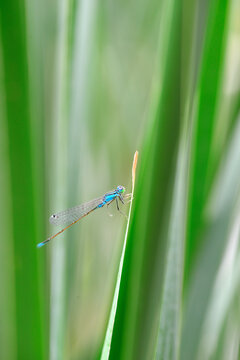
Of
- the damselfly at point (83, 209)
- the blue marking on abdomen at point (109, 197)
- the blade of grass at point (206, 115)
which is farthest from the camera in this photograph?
the blue marking on abdomen at point (109, 197)

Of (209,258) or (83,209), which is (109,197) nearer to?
(83,209)

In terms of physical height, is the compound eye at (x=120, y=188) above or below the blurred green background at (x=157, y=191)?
above

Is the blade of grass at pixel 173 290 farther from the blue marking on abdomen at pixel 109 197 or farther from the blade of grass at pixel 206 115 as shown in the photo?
the blue marking on abdomen at pixel 109 197

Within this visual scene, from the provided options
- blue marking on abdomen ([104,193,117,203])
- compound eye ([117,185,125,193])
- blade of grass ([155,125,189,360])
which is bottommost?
blade of grass ([155,125,189,360])

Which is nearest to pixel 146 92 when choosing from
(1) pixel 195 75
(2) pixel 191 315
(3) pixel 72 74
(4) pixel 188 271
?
(3) pixel 72 74

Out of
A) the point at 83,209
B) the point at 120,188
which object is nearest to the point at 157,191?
the point at 120,188

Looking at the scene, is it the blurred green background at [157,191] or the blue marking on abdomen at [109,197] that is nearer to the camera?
the blurred green background at [157,191]

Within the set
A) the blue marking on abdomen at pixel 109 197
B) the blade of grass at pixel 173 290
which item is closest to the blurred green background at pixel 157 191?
the blade of grass at pixel 173 290

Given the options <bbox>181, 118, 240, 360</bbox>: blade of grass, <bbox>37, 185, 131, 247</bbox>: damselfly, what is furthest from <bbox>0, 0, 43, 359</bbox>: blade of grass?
<bbox>37, 185, 131, 247</bbox>: damselfly

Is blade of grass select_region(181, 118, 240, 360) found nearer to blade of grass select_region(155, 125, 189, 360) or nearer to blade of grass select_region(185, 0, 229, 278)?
blade of grass select_region(185, 0, 229, 278)
